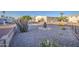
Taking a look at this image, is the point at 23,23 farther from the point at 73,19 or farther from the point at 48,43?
the point at 73,19

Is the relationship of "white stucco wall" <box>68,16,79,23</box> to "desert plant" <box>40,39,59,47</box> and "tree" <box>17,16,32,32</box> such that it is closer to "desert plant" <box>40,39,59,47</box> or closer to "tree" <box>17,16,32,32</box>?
"desert plant" <box>40,39,59,47</box>

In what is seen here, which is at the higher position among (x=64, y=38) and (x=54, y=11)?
(x=54, y=11)

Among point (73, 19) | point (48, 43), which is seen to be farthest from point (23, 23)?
point (73, 19)

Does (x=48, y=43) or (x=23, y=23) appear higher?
(x=23, y=23)

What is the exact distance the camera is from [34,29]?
130 inches

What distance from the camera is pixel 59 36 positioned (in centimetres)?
328

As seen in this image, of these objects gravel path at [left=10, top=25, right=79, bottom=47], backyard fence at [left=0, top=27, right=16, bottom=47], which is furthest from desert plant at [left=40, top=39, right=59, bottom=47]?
backyard fence at [left=0, top=27, right=16, bottom=47]

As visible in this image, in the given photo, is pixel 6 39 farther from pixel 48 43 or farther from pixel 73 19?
pixel 73 19

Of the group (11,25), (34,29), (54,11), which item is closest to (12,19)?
(11,25)
